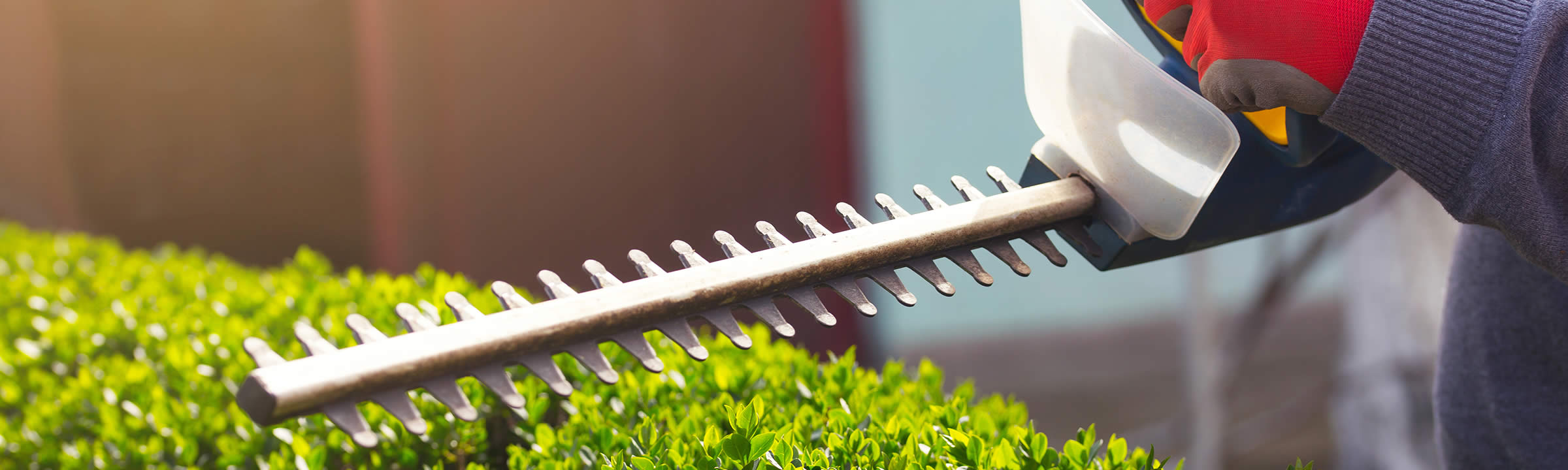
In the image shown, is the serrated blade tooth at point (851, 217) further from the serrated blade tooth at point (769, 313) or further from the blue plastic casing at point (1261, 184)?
the blue plastic casing at point (1261, 184)

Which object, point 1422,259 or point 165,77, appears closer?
point 1422,259

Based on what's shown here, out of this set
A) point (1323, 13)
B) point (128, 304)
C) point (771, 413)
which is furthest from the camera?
point (128, 304)

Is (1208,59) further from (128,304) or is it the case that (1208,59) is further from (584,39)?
(584,39)

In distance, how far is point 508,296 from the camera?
925 mm

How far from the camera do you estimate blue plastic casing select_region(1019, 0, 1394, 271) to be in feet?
3.80

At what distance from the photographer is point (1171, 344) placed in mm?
6652

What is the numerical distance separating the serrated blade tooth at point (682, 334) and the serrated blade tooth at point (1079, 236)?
1.65 ft

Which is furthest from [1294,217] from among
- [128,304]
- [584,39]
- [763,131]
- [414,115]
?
[414,115]

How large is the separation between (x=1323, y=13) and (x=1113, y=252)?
1.26ft

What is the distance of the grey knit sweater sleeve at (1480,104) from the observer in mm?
885

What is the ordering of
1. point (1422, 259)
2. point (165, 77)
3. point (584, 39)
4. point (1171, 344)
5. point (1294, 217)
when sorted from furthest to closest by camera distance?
point (1171, 344)
point (165, 77)
point (584, 39)
point (1422, 259)
point (1294, 217)

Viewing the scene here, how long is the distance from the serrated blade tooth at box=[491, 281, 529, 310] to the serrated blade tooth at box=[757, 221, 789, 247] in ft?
0.91

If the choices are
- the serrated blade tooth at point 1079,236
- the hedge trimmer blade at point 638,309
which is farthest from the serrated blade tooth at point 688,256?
the serrated blade tooth at point 1079,236

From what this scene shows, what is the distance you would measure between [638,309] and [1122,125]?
0.61 m
